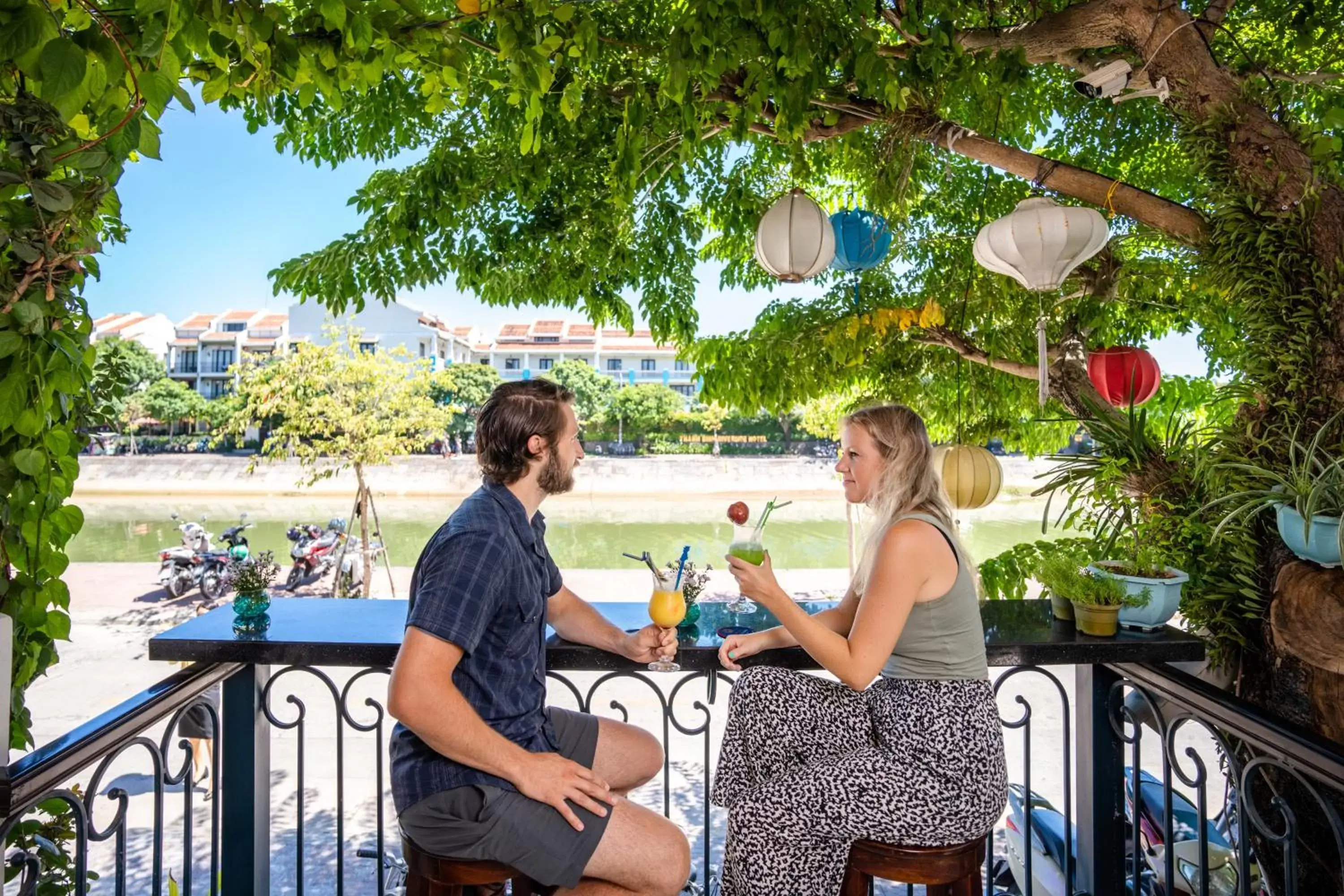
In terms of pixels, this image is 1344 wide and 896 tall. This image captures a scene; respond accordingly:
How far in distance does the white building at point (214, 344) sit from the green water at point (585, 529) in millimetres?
30424

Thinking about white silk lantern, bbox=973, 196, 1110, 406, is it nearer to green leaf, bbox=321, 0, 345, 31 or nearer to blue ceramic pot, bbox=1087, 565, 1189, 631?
blue ceramic pot, bbox=1087, 565, 1189, 631

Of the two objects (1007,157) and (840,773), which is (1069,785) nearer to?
(840,773)

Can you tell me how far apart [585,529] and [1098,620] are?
67.5 feet

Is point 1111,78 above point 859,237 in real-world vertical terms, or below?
above

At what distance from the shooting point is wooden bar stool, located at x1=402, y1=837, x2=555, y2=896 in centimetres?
146

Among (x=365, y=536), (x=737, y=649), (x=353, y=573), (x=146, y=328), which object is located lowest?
(x=353, y=573)

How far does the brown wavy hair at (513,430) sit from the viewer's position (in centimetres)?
174

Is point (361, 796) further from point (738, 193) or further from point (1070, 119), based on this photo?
point (1070, 119)

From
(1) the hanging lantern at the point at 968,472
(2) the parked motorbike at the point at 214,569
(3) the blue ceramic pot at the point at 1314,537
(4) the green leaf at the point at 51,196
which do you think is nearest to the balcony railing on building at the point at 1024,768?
(3) the blue ceramic pot at the point at 1314,537

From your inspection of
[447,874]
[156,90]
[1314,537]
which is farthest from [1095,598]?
[156,90]

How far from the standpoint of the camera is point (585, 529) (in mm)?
22062

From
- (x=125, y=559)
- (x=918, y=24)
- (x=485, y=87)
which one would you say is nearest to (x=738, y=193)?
(x=485, y=87)

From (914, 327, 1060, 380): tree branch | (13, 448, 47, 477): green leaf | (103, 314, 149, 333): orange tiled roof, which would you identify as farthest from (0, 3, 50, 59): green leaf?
(103, 314, 149, 333): orange tiled roof

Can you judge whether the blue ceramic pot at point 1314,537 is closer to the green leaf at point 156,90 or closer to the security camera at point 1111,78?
the security camera at point 1111,78
